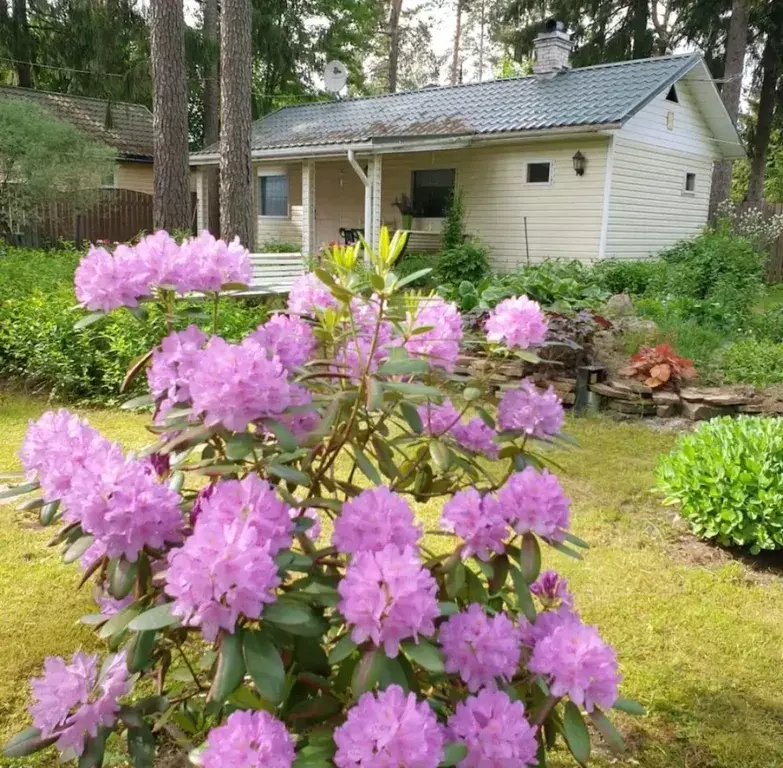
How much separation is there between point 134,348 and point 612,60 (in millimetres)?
19151

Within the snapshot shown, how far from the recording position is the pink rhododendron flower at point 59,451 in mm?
1247

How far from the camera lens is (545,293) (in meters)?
7.60

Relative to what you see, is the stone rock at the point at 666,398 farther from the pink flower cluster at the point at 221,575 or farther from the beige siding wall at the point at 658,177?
the beige siding wall at the point at 658,177

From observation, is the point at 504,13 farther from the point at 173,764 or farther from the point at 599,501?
the point at 173,764

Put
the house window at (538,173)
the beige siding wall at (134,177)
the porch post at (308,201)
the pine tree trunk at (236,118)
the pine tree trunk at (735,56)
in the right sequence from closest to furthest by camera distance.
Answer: the pine tree trunk at (236,118) < the house window at (538,173) < the porch post at (308,201) < the pine tree trunk at (735,56) < the beige siding wall at (134,177)

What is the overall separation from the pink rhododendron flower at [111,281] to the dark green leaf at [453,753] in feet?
3.21

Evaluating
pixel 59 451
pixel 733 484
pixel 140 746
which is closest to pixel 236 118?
pixel 733 484

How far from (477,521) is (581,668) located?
310mm

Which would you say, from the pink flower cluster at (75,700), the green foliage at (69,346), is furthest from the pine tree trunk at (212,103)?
the pink flower cluster at (75,700)

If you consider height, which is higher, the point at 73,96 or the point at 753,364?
the point at 73,96

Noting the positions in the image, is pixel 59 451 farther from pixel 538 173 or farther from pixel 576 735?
pixel 538 173

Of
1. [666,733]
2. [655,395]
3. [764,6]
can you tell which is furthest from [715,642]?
[764,6]

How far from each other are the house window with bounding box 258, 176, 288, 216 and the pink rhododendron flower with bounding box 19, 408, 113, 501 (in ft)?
54.1

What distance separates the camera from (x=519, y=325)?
Answer: 1627 millimetres
